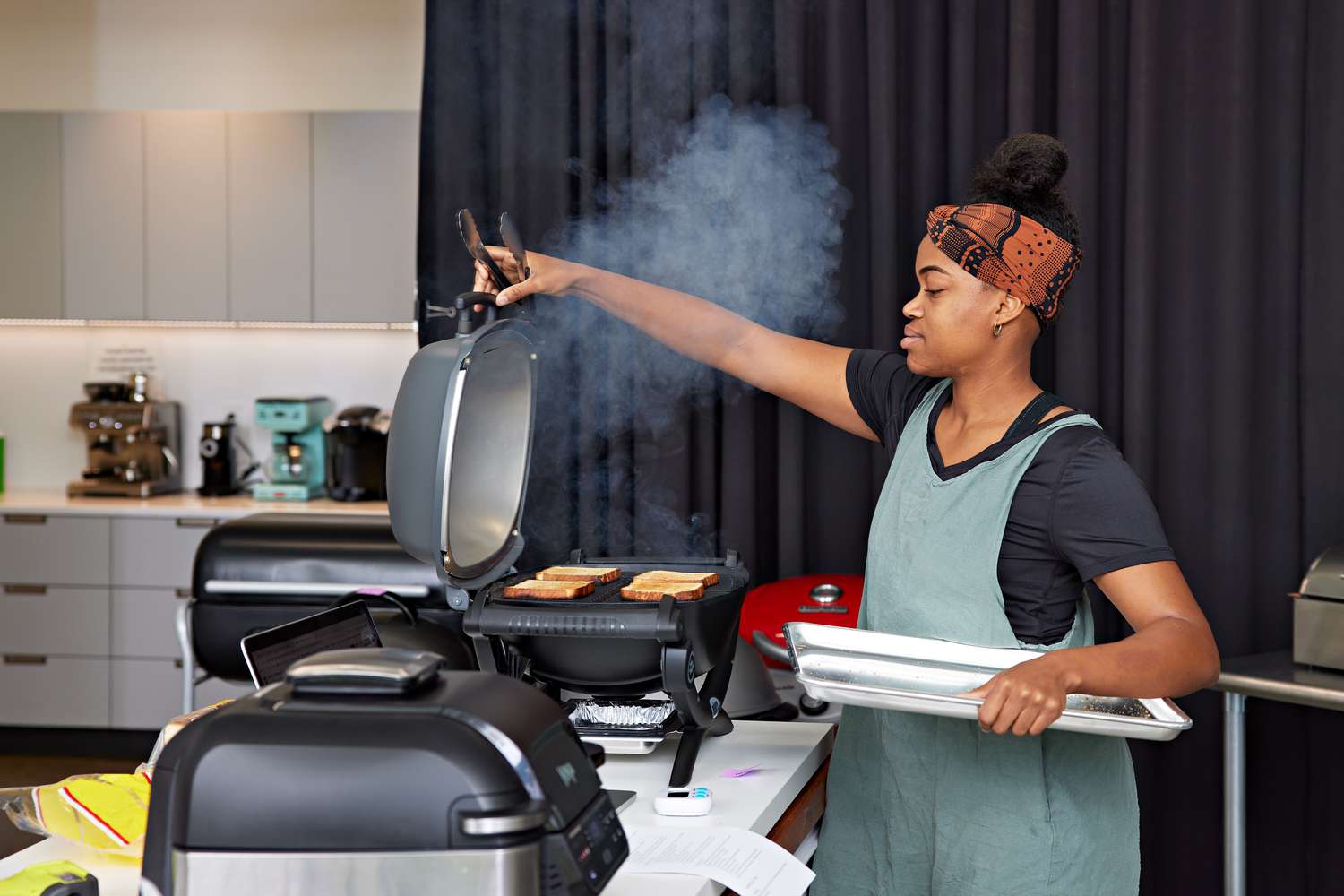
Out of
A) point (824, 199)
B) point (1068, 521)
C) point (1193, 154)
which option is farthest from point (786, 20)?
point (1068, 521)

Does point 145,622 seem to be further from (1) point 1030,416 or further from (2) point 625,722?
(1) point 1030,416

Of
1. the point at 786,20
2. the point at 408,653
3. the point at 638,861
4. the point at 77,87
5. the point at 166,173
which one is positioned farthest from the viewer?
the point at 77,87

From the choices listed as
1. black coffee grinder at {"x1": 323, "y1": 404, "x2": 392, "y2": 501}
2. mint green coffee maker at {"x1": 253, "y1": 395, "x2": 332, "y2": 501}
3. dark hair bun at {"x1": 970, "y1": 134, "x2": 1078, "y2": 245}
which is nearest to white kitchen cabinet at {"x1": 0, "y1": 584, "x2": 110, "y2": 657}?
mint green coffee maker at {"x1": 253, "y1": 395, "x2": 332, "y2": 501}

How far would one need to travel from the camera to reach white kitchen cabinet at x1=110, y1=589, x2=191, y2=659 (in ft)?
13.4

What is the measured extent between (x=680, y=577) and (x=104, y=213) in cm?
357

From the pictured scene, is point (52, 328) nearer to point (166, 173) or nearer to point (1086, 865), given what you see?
point (166, 173)

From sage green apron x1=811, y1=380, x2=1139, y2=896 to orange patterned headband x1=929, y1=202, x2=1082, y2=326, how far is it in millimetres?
171

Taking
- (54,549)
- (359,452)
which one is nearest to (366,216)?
(359,452)

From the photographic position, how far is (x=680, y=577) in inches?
62.6

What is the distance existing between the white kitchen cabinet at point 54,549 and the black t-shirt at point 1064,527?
10.9 ft

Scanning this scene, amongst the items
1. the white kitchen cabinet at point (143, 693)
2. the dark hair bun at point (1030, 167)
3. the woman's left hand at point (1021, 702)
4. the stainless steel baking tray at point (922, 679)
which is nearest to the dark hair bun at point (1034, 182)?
the dark hair bun at point (1030, 167)

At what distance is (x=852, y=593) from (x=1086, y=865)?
→ 91 centimetres

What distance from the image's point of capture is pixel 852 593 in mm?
2381

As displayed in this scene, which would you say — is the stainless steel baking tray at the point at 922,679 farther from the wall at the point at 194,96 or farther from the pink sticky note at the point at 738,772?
the wall at the point at 194,96
